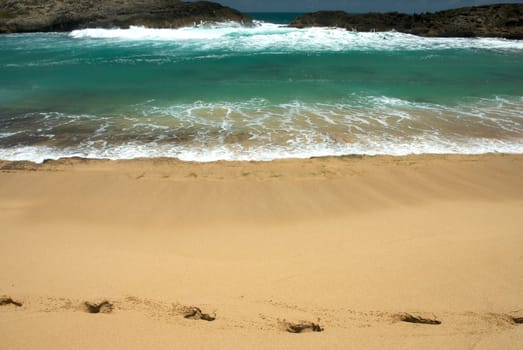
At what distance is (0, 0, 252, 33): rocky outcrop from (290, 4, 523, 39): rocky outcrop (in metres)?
12.5

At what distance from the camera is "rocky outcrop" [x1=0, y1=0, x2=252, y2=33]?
4241cm

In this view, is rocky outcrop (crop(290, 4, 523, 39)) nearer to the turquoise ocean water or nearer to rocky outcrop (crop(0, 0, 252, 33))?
rocky outcrop (crop(0, 0, 252, 33))

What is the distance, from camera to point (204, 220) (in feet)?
17.0

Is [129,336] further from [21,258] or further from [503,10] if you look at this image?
[503,10]

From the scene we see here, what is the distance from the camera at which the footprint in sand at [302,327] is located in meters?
2.95

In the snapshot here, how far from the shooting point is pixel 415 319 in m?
3.06

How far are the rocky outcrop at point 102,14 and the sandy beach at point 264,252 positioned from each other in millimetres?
40425

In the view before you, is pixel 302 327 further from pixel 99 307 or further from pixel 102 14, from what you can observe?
pixel 102 14

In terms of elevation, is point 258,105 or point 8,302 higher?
point 258,105

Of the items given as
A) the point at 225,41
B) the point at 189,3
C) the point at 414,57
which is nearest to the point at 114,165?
the point at 414,57

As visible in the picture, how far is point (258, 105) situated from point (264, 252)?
7.58 meters

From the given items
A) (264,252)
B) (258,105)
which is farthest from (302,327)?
(258,105)

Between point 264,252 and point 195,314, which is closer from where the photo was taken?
point 195,314

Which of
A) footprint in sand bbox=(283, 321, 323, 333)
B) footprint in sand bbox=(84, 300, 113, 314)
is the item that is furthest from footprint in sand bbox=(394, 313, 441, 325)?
footprint in sand bbox=(84, 300, 113, 314)
